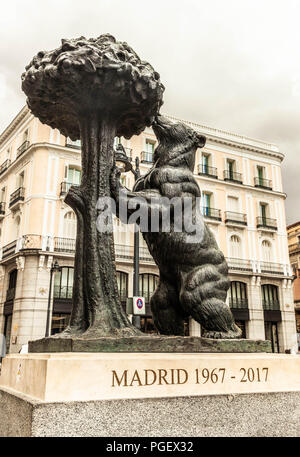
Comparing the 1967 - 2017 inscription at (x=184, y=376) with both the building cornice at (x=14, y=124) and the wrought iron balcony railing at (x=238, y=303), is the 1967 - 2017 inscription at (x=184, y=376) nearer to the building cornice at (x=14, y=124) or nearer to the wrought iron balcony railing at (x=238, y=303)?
the wrought iron balcony railing at (x=238, y=303)

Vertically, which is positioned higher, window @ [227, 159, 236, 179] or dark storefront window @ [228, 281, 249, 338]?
window @ [227, 159, 236, 179]

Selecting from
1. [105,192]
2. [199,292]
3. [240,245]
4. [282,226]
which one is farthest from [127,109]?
[282,226]

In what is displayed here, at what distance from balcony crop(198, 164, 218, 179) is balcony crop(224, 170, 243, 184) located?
33.4 inches

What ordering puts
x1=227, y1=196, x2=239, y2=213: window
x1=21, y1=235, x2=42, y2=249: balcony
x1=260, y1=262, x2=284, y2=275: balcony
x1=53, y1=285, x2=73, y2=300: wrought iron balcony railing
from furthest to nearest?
x1=227, y1=196, x2=239, y2=213: window → x1=260, y1=262, x2=284, y2=275: balcony → x1=21, y1=235, x2=42, y2=249: balcony → x1=53, y1=285, x2=73, y2=300: wrought iron balcony railing

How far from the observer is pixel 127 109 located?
3824 mm

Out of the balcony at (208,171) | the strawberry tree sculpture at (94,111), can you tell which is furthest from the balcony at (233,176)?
the strawberry tree sculpture at (94,111)

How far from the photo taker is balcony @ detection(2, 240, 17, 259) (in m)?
22.5

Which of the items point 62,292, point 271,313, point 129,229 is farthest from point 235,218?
point 62,292

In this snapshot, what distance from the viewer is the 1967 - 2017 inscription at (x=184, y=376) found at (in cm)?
261

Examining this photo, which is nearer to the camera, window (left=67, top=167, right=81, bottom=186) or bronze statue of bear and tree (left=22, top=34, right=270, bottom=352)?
bronze statue of bear and tree (left=22, top=34, right=270, bottom=352)

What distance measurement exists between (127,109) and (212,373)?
8.24 ft

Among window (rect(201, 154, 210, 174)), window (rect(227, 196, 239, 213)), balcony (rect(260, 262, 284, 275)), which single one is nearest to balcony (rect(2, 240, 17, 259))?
window (rect(201, 154, 210, 174))

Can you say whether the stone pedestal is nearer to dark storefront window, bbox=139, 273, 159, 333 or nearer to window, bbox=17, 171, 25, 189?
dark storefront window, bbox=139, 273, 159, 333
